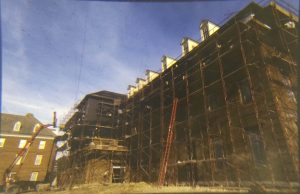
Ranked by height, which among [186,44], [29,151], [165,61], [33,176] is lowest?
[33,176]

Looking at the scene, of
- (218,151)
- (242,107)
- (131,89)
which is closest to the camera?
(242,107)

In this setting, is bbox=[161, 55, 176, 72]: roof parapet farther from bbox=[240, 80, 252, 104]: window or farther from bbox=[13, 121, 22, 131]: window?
bbox=[13, 121, 22, 131]: window

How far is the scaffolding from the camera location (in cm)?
1209

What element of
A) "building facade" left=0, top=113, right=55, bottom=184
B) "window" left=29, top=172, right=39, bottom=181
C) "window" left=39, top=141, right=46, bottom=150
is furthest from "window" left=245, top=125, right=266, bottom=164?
"window" left=39, top=141, right=46, bottom=150

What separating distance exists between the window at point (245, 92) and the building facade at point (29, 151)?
112 ft

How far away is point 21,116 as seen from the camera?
43938 mm

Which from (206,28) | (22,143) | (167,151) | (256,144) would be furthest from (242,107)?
(22,143)

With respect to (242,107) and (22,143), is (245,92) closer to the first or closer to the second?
(242,107)

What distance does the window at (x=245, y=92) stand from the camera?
47.4 feet

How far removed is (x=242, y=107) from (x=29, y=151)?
1446 inches

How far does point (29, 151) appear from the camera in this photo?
1517 inches

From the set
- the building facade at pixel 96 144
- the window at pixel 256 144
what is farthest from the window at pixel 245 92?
the building facade at pixel 96 144

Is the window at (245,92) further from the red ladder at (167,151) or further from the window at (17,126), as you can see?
the window at (17,126)

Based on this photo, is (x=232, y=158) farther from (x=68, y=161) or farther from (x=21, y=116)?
(x=21, y=116)
